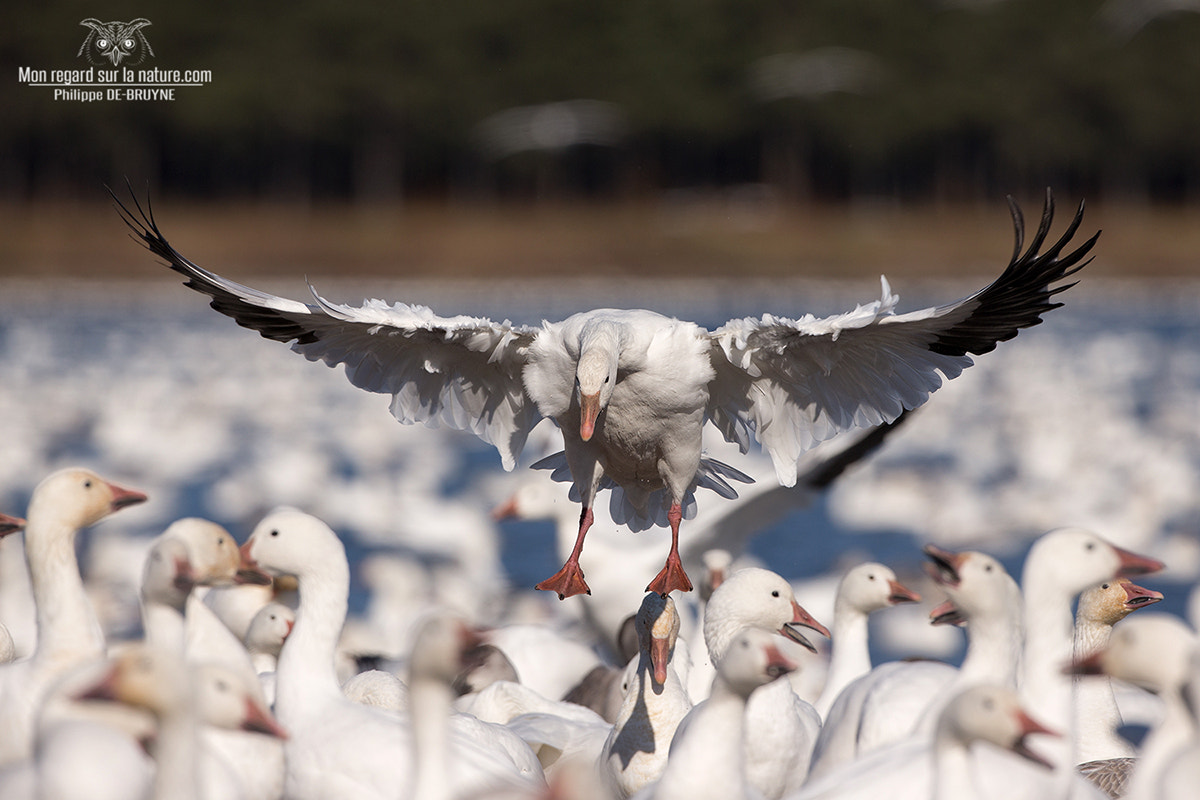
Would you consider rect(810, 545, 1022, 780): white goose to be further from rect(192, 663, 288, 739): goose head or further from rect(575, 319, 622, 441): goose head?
rect(192, 663, 288, 739): goose head

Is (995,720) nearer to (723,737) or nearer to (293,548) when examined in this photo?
(723,737)

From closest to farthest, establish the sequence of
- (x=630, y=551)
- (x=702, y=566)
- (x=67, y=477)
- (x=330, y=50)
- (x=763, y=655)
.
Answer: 1. (x=763, y=655)
2. (x=67, y=477)
3. (x=702, y=566)
4. (x=630, y=551)
5. (x=330, y=50)

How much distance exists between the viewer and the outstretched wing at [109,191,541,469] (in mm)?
6191

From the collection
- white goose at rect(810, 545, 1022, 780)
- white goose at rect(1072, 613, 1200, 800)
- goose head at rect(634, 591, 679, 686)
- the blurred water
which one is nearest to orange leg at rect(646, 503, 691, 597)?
goose head at rect(634, 591, 679, 686)

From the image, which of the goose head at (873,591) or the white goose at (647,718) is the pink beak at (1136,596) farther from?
the white goose at (647,718)

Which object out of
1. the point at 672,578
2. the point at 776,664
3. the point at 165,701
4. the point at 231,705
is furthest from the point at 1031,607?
the point at 165,701

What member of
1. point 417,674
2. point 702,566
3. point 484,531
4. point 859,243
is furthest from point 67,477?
point 859,243

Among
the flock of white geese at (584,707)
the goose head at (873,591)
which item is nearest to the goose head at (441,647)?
the flock of white geese at (584,707)

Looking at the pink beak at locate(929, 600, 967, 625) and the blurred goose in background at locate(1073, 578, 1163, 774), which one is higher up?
the pink beak at locate(929, 600, 967, 625)

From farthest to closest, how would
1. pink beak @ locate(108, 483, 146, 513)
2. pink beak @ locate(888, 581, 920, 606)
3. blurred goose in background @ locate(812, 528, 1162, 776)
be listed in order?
pink beak @ locate(888, 581, 920, 606) < pink beak @ locate(108, 483, 146, 513) < blurred goose in background @ locate(812, 528, 1162, 776)

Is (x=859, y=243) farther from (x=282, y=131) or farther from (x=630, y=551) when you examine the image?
(x=630, y=551)

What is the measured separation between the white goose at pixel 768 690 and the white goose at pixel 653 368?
0.42 m

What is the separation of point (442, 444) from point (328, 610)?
50.8ft

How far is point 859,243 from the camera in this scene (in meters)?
40.4
